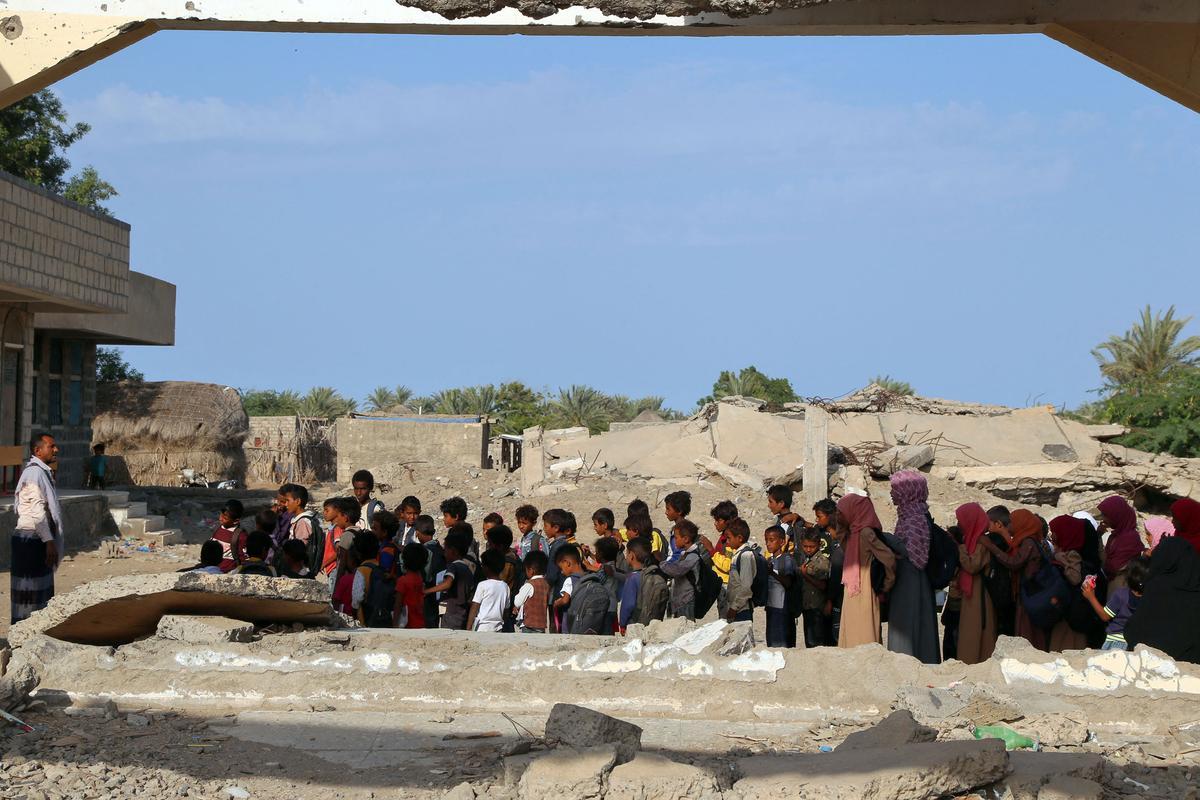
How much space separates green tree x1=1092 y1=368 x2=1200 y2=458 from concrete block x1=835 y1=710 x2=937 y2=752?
22.5 m

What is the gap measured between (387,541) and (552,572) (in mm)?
1175

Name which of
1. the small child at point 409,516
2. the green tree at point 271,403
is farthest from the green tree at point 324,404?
the small child at point 409,516

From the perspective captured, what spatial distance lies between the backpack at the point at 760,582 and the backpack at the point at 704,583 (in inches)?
13.9

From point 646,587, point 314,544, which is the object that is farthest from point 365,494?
point 646,587

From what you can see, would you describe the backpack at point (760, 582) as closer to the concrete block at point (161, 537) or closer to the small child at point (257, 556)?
the small child at point (257, 556)

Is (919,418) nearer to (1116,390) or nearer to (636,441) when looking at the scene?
(636,441)

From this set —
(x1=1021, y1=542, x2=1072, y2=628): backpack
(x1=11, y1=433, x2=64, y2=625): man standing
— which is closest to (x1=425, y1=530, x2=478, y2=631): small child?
(x1=11, y1=433, x2=64, y2=625): man standing

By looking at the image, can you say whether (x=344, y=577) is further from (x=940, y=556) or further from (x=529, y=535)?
(x=940, y=556)

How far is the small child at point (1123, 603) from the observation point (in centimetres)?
702

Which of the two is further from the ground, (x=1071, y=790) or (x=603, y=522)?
(x=603, y=522)

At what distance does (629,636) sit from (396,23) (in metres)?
3.97

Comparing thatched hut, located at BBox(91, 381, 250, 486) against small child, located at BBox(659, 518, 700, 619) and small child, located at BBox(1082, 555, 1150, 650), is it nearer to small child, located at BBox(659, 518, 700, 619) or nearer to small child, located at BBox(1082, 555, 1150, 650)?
small child, located at BBox(659, 518, 700, 619)

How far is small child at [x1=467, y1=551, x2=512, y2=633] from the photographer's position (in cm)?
778

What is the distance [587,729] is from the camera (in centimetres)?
507
